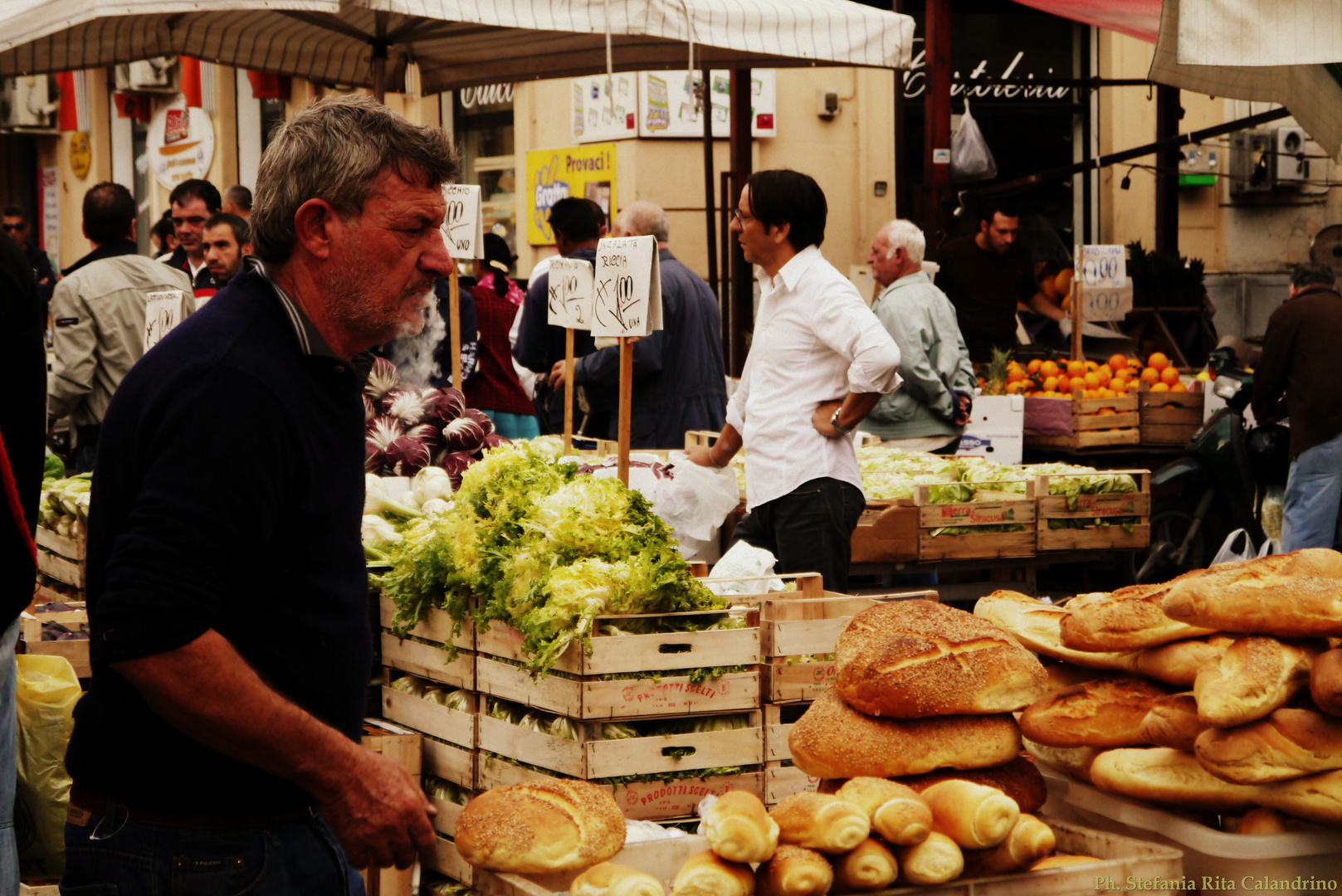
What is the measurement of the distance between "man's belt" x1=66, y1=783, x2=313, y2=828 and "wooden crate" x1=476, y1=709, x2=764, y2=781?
1252mm

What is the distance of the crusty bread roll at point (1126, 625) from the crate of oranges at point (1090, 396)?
6.54 m

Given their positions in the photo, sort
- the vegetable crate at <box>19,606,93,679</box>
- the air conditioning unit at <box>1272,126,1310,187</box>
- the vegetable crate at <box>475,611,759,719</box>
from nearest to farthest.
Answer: the vegetable crate at <box>475,611,759,719</box>, the vegetable crate at <box>19,606,93,679</box>, the air conditioning unit at <box>1272,126,1310,187</box>

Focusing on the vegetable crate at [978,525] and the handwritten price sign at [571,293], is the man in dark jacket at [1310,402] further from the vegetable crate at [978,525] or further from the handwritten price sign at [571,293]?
the handwritten price sign at [571,293]

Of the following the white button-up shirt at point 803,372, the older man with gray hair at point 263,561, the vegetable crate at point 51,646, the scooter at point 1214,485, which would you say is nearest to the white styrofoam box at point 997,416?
the scooter at point 1214,485

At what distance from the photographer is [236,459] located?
188 cm

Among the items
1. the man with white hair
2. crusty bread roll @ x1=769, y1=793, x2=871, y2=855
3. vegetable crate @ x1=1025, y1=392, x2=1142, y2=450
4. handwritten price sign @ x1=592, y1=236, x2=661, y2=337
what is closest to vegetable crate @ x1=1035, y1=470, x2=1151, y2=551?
the man with white hair

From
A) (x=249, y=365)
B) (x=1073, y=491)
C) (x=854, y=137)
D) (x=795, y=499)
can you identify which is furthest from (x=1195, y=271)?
(x=249, y=365)

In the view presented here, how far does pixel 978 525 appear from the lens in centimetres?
663

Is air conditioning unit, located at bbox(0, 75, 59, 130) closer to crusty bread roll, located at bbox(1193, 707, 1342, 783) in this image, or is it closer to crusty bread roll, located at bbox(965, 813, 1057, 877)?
crusty bread roll, located at bbox(965, 813, 1057, 877)

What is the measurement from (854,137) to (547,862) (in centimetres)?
1149

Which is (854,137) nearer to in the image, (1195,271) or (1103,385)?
(1195,271)

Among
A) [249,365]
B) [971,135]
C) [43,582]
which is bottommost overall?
[43,582]

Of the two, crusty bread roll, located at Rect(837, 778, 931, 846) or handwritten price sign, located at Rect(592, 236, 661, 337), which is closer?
crusty bread roll, located at Rect(837, 778, 931, 846)

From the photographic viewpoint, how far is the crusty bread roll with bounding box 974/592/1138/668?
2639 millimetres
